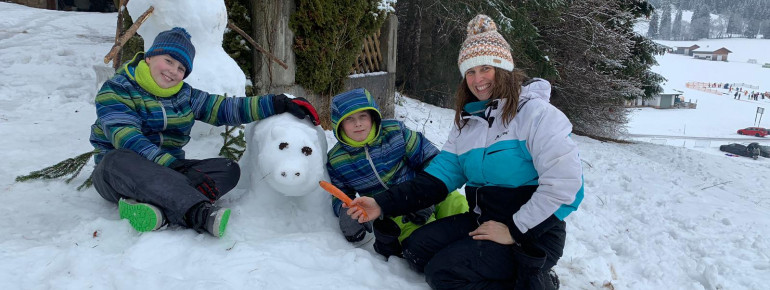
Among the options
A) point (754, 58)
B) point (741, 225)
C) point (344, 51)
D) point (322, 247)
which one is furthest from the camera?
point (754, 58)

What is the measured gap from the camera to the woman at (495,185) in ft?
6.79

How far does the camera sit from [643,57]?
43.2 feet

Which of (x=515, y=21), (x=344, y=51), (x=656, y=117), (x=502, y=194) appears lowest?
(x=656, y=117)

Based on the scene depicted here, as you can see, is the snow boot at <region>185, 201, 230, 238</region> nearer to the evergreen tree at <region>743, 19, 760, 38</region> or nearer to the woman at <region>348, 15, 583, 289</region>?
the woman at <region>348, 15, 583, 289</region>

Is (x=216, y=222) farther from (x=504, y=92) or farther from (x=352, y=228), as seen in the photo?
(x=504, y=92)

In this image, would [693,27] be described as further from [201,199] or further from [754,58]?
[201,199]

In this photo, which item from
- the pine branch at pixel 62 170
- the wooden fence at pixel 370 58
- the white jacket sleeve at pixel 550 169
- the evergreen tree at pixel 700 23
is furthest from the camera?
the evergreen tree at pixel 700 23

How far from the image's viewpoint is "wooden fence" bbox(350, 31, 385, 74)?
6.94 meters

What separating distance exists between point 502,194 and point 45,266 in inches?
81.3

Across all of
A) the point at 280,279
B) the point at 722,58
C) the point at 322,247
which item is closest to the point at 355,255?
the point at 322,247

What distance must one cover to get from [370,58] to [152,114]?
15.8 feet

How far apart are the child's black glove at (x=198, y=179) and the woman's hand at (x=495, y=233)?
59.5 inches

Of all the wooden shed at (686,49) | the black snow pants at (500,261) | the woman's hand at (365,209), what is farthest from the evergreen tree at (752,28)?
the woman's hand at (365,209)

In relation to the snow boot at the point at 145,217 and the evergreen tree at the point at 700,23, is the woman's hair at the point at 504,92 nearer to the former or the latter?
the snow boot at the point at 145,217
